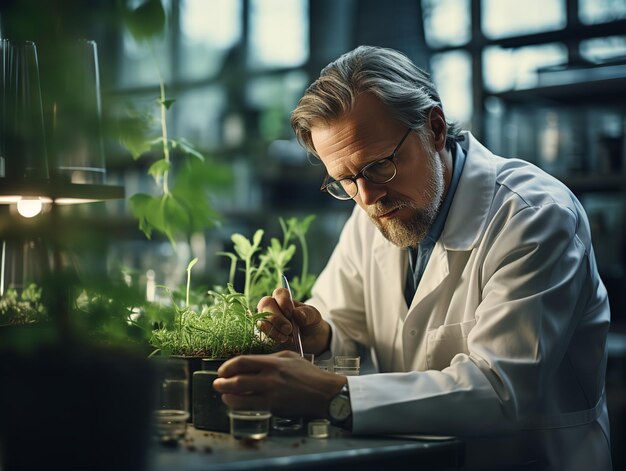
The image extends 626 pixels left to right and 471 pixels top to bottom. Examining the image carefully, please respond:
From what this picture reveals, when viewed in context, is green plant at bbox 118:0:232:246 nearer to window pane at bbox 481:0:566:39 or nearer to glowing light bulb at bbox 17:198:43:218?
glowing light bulb at bbox 17:198:43:218

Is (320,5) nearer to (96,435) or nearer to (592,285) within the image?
Result: (592,285)

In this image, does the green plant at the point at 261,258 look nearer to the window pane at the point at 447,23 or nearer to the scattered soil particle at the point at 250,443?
the scattered soil particle at the point at 250,443

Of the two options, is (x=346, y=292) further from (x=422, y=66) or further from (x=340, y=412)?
(x=422, y=66)

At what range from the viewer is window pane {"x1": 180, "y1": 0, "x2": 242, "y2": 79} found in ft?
18.5

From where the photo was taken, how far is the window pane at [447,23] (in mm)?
4219

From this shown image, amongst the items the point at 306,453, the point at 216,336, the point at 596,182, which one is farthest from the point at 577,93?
the point at 306,453

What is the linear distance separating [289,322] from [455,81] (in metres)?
2.96

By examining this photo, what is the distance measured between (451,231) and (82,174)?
0.78 m

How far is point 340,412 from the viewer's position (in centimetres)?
125

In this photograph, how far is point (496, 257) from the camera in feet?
5.13

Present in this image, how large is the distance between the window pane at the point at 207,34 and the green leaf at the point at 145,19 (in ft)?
15.2

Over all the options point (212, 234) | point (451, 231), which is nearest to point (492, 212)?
→ point (451, 231)

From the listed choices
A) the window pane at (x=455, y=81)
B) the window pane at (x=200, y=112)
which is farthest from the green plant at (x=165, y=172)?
the window pane at (x=200, y=112)

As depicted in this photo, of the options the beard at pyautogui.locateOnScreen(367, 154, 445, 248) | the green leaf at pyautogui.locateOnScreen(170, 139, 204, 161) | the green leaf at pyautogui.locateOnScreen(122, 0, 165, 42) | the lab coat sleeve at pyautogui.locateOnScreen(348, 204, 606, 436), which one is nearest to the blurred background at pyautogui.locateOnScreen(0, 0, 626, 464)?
the green leaf at pyautogui.locateOnScreen(170, 139, 204, 161)
